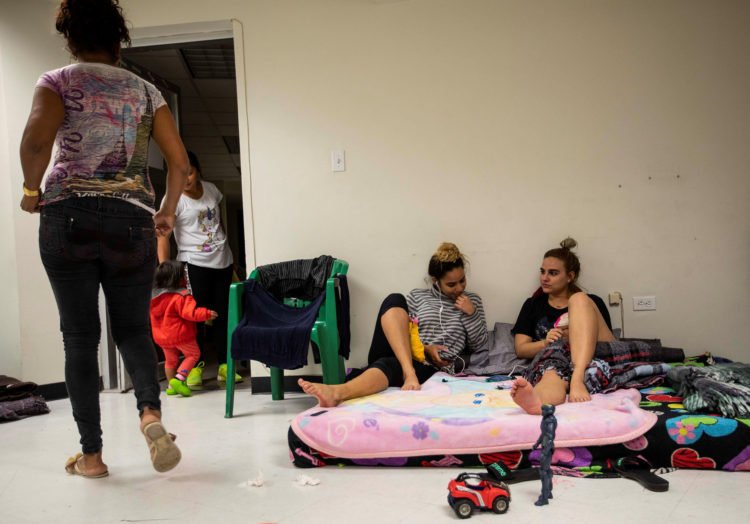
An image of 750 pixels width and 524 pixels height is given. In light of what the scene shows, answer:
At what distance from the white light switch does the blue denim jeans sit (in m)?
1.52

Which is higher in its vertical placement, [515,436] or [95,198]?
[95,198]

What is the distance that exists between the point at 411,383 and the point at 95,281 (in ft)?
4.14

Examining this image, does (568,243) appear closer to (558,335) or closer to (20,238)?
(558,335)

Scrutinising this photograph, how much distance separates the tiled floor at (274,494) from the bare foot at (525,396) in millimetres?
247

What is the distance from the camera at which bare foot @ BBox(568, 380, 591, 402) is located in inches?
86.0

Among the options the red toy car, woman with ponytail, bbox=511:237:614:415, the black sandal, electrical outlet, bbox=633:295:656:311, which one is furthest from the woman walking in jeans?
electrical outlet, bbox=633:295:656:311

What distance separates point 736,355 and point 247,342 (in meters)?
2.34

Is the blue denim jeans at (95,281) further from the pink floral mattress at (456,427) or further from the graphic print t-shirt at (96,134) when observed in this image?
the pink floral mattress at (456,427)

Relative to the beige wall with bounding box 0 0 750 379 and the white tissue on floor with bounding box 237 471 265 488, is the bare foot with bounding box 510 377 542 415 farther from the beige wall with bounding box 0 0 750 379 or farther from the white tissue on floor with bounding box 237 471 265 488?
the beige wall with bounding box 0 0 750 379

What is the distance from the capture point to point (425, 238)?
321 centimetres

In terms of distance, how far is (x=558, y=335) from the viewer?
2.59 m

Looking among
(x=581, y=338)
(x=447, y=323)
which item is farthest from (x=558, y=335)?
(x=447, y=323)

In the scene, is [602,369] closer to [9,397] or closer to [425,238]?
[425,238]

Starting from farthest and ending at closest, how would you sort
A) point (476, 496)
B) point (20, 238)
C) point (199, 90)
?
point (199, 90), point (20, 238), point (476, 496)
